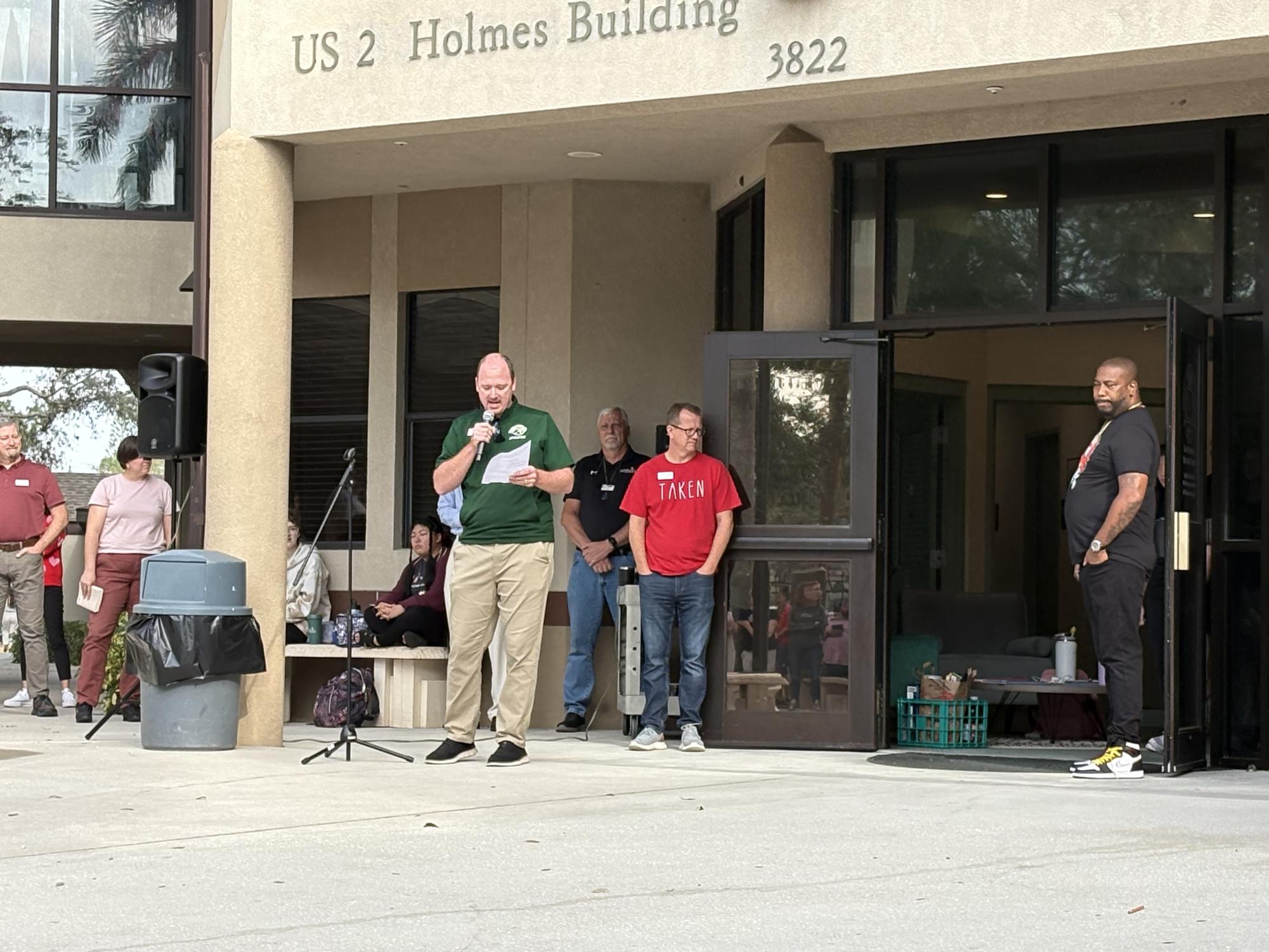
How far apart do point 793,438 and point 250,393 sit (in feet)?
10.2

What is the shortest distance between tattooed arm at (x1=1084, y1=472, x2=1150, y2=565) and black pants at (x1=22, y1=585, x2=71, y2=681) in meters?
7.64

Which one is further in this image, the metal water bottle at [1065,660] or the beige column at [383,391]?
the beige column at [383,391]

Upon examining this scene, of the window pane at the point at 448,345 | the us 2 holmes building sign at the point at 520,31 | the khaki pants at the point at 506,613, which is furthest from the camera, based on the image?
the window pane at the point at 448,345

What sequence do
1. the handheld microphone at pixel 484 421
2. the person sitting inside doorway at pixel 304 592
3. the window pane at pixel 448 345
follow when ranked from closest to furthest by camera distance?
1. the handheld microphone at pixel 484 421
2. the person sitting inside doorway at pixel 304 592
3. the window pane at pixel 448 345

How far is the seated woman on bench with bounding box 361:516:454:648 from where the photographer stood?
41.7 feet

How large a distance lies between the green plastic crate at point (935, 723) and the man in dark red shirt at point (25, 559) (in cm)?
580

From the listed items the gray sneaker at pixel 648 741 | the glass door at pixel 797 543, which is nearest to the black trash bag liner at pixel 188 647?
the gray sneaker at pixel 648 741

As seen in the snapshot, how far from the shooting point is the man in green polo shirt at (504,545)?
31.5 ft

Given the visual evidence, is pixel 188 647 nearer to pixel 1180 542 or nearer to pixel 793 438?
pixel 793 438

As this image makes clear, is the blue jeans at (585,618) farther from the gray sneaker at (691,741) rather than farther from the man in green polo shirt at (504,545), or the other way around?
the man in green polo shirt at (504,545)

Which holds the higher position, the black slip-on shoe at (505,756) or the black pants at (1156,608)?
the black pants at (1156,608)

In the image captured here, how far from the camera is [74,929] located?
17.3 feet

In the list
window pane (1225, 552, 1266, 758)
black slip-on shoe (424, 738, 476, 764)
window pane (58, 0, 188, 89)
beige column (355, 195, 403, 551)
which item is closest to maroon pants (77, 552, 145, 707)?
beige column (355, 195, 403, 551)

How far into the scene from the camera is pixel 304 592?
13336 mm
